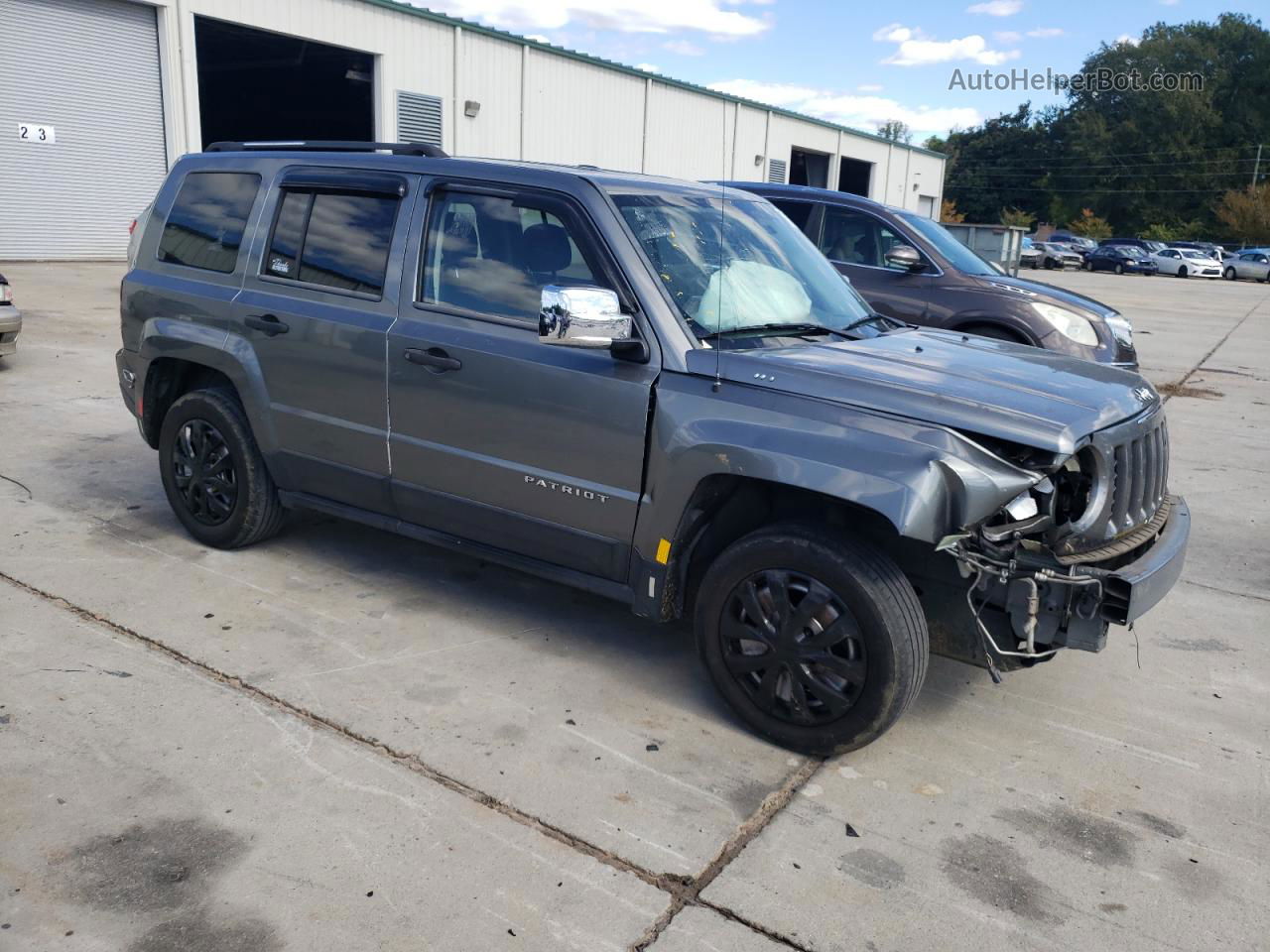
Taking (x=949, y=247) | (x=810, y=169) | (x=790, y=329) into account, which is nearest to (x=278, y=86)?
(x=810, y=169)

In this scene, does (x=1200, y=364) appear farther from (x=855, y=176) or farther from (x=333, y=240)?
(x=855, y=176)

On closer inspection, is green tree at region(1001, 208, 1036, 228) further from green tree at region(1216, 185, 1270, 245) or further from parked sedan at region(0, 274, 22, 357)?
parked sedan at region(0, 274, 22, 357)

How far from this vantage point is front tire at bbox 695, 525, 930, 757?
11.2 ft

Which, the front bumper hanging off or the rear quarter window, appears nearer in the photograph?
the front bumper hanging off

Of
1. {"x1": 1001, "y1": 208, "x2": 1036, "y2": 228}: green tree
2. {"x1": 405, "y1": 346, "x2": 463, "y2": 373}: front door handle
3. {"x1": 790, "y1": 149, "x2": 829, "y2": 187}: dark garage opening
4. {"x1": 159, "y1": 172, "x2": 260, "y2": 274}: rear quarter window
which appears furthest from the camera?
{"x1": 1001, "y1": 208, "x2": 1036, "y2": 228}: green tree

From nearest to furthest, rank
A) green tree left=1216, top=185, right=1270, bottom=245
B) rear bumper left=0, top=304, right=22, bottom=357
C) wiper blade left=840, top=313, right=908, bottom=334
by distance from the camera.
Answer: wiper blade left=840, top=313, right=908, bottom=334, rear bumper left=0, top=304, right=22, bottom=357, green tree left=1216, top=185, right=1270, bottom=245

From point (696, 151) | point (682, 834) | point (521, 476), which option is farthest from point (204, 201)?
point (696, 151)

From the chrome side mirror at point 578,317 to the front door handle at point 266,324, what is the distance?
168 centimetres

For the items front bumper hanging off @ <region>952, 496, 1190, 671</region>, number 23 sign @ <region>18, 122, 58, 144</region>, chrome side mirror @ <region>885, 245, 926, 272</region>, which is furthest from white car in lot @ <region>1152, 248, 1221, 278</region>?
front bumper hanging off @ <region>952, 496, 1190, 671</region>

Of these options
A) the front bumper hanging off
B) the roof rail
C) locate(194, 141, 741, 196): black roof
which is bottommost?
the front bumper hanging off

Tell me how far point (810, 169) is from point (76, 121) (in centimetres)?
2757

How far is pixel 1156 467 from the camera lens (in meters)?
3.92

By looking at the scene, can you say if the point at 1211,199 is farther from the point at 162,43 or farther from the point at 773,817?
the point at 773,817

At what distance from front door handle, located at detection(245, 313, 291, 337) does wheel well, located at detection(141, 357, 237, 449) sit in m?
0.60
